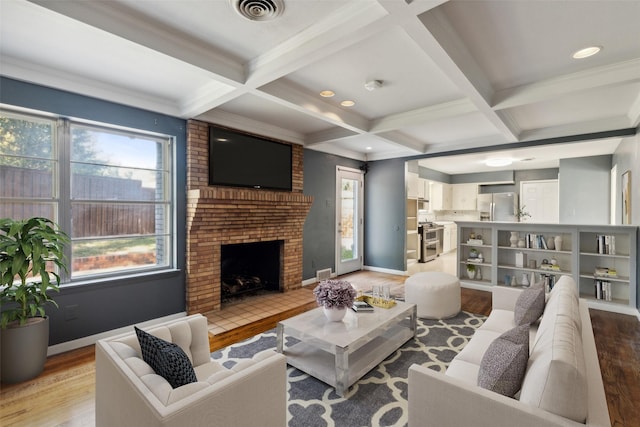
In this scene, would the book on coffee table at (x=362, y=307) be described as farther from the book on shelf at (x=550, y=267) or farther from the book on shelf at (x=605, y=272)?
the book on shelf at (x=605, y=272)

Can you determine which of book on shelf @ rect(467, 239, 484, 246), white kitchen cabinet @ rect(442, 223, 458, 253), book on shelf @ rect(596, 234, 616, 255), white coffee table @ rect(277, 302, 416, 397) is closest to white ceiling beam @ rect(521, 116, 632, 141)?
book on shelf @ rect(596, 234, 616, 255)

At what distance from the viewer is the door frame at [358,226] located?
584cm

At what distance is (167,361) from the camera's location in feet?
4.44

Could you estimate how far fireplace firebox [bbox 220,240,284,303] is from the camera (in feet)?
14.5

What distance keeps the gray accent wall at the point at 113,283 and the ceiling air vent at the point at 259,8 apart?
2.05 meters

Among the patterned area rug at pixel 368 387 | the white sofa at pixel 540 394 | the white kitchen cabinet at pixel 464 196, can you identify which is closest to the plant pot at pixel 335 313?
the patterned area rug at pixel 368 387

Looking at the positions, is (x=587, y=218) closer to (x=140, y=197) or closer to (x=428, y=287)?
(x=428, y=287)

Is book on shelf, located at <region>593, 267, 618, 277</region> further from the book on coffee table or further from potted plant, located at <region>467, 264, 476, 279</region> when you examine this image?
the book on coffee table

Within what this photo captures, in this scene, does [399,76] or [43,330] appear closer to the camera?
[43,330]

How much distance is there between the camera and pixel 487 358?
147 centimetres

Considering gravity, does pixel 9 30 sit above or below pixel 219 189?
above

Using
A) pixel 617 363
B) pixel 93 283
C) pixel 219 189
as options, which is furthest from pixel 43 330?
pixel 617 363

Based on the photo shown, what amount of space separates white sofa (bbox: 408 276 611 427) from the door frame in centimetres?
416

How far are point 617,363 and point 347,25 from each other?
349 centimetres
